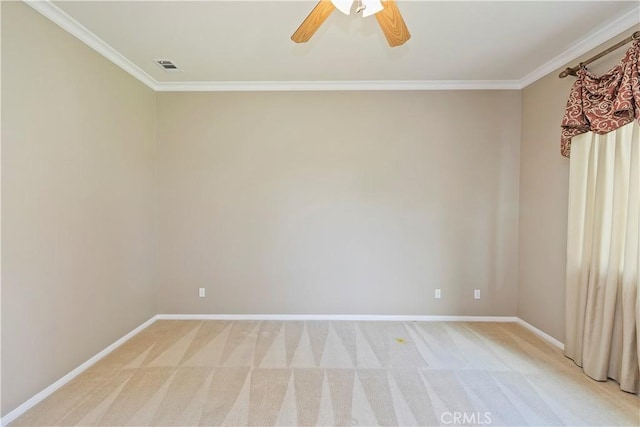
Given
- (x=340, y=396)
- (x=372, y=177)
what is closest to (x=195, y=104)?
(x=372, y=177)

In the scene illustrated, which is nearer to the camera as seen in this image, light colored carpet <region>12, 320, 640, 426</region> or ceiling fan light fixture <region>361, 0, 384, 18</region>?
ceiling fan light fixture <region>361, 0, 384, 18</region>

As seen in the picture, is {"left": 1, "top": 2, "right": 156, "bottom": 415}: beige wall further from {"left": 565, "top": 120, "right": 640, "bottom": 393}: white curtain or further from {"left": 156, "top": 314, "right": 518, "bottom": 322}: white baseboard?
{"left": 565, "top": 120, "right": 640, "bottom": 393}: white curtain

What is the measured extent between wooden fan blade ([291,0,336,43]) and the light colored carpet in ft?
8.04

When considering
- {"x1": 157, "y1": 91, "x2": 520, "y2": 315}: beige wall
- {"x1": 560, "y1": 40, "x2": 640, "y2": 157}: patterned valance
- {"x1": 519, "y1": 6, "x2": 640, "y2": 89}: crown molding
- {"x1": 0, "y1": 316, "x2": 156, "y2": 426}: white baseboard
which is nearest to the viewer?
{"x1": 0, "y1": 316, "x2": 156, "y2": 426}: white baseboard

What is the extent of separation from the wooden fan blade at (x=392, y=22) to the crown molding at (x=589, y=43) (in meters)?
A: 1.91

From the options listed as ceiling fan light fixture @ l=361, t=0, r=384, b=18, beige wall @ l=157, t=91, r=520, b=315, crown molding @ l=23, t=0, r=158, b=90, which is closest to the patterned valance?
beige wall @ l=157, t=91, r=520, b=315

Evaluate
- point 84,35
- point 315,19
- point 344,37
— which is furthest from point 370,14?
point 84,35

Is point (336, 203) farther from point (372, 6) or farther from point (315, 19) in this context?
point (372, 6)

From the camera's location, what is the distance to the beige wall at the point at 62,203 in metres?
1.81

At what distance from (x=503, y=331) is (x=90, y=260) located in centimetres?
426

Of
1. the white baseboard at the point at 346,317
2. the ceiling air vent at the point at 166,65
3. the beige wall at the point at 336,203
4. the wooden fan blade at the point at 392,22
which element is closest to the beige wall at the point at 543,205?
the beige wall at the point at 336,203

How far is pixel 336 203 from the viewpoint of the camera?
338 centimetres

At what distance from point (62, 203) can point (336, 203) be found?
2540mm

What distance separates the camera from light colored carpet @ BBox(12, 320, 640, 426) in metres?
1.85
